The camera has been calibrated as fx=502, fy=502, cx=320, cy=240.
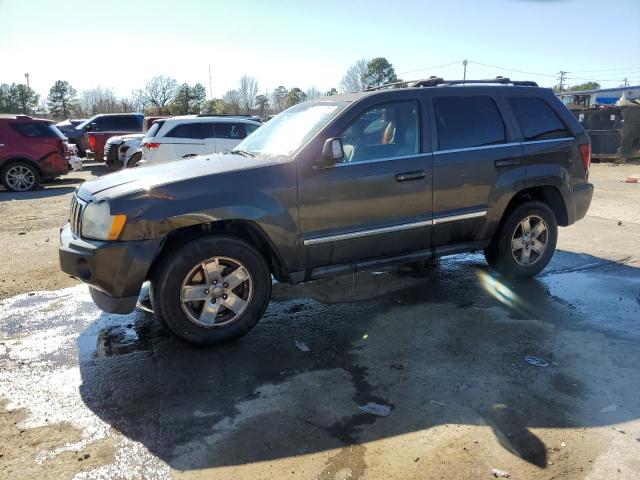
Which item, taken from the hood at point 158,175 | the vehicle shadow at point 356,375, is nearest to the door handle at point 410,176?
the hood at point 158,175

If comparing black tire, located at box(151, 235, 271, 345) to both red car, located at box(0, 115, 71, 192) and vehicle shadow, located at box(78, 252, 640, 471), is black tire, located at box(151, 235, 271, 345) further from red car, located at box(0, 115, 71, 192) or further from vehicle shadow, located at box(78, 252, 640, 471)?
red car, located at box(0, 115, 71, 192)

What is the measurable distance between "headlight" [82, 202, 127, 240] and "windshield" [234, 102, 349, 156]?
56.6 inches

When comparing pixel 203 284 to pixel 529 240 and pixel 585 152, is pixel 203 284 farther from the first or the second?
pixel 585 152

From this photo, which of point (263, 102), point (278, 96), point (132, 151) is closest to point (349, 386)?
point (132, 151)

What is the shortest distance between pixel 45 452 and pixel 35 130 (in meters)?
12.2

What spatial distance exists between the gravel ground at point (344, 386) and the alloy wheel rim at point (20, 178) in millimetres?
8622

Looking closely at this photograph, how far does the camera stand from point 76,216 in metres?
4.00

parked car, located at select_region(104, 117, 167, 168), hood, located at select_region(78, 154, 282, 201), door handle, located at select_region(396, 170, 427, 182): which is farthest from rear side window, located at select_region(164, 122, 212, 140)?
door handle, located at select_region(396, 170, 427, 182)

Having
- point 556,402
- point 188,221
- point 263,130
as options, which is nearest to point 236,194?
point 188,221

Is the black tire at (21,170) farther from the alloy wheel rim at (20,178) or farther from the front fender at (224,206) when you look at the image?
the front fender at (224,206)

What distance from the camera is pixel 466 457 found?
Answer: 107 inches

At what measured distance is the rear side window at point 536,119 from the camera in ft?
17.1

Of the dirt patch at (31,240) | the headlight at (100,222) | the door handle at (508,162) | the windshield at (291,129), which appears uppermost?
the windshield at (291,129)

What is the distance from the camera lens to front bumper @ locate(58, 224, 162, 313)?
11.7 ft
